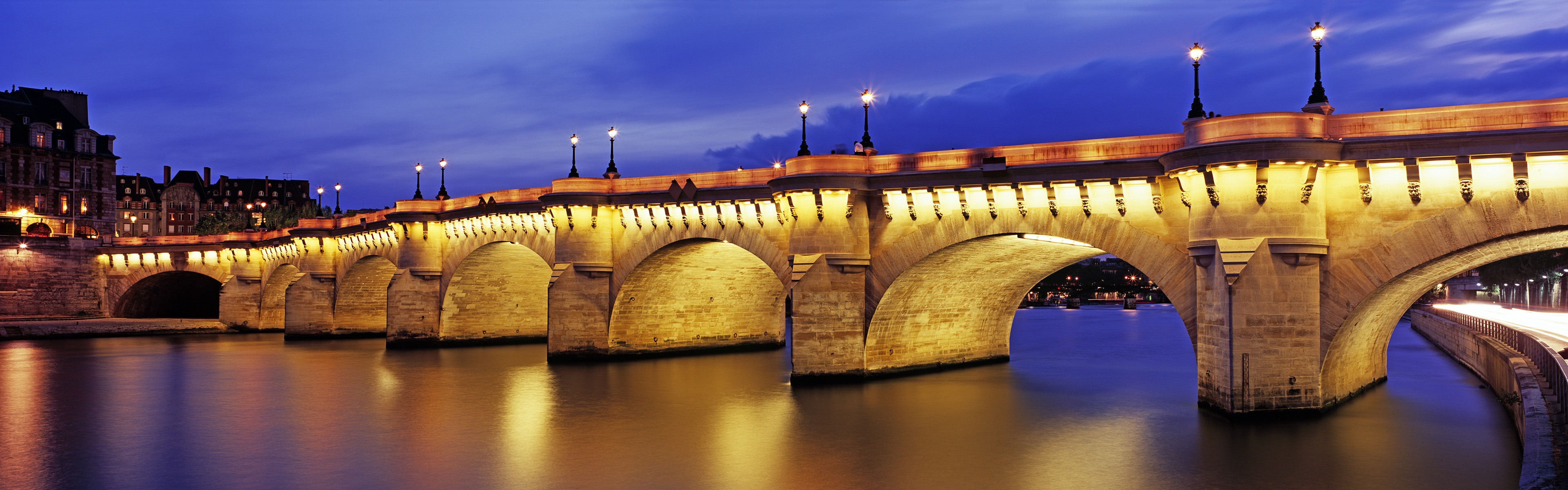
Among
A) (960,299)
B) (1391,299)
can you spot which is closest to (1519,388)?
(1391,299)

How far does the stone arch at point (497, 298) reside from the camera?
1726 inches

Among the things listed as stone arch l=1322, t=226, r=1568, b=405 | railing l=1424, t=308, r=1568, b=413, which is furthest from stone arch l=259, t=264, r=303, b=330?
railing l=1424, t=308, r=1568, b=413

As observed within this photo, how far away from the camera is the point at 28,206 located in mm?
76562

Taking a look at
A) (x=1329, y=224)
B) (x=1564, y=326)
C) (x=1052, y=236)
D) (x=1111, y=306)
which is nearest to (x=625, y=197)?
(x=1052, y=236)

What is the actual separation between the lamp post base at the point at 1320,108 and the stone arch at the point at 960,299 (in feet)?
21.6

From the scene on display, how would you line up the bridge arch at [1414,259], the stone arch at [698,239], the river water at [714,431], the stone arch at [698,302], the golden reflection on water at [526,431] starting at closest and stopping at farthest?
the river water at [714,431], the golden reflection on water at [526,431], the bridge arch at [1414,259], the stone arch at [698,239], the stone arch at [698,302]

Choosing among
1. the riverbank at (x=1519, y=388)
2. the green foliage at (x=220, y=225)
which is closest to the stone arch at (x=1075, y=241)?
the riverbank at (x=1519, y=388)

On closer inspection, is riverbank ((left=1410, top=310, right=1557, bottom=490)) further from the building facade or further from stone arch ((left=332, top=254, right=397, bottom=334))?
the building facade

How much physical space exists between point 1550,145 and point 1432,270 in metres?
3.48

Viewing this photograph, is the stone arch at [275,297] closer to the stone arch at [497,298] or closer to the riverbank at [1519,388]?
the stone arch at [497,298]

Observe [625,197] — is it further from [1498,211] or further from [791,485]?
[1498,211]

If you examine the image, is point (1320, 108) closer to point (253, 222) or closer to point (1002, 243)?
point (1002, 243)

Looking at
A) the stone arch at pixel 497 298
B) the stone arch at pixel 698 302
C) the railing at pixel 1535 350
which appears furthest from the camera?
the stone arch at pixel 497 298

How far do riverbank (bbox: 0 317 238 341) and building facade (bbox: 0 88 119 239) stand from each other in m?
14.3
